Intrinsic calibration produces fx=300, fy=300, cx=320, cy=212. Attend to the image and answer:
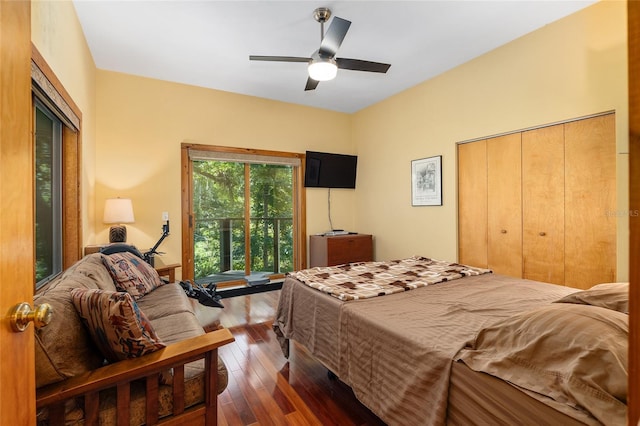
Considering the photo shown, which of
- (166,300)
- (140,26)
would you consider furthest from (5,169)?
(140,26)

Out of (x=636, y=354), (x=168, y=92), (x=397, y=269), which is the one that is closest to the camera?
(x=636, y=354)

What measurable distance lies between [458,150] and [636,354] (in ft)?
11.9

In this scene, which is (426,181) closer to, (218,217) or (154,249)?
(218,217)

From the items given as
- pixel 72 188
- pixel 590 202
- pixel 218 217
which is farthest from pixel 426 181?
pixel 72 188

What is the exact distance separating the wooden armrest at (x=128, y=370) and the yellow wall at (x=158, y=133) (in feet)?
10.0

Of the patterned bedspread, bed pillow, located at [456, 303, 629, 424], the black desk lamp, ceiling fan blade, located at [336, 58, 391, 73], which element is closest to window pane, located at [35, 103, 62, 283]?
the black desk lamp

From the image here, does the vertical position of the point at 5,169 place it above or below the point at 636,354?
above

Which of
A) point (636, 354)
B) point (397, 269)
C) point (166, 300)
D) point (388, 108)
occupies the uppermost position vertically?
point (388, 108)

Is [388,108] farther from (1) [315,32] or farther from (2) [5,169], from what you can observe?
(2) [5,169]

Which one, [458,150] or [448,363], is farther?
[458,150]

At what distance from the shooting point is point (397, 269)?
2.70 m

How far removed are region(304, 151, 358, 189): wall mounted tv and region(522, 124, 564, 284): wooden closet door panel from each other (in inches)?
108

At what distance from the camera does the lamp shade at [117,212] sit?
3316mm

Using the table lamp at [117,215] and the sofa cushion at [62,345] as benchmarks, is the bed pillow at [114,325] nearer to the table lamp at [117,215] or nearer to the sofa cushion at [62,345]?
the sofa cushion at [62,345]
